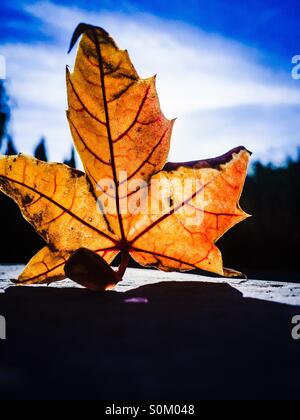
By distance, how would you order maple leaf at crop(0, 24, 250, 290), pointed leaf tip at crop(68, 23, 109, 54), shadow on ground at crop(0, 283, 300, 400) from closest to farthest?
shadow on ground at crop(0, 283, 300, 400) < pointed leaf tip at crop(68, 23, 109, 54) < maple leaf at crop(0, 24, 250, 290)

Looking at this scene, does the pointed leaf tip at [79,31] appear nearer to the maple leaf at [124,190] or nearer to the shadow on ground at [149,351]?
the maple leaf at [124,190]

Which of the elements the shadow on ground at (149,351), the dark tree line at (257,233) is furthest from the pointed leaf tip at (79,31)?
the dark tree line at (257,233)

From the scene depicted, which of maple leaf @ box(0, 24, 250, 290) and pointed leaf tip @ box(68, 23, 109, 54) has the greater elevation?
pointed leaf tip @ box(68, 23, 109, 54)

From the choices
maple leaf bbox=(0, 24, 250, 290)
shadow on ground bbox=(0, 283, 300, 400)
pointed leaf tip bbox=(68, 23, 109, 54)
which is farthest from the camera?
maple leaf bbox=(0, 24, 250, 290)

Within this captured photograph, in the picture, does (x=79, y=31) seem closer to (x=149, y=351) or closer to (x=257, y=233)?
(x=149, y=351)

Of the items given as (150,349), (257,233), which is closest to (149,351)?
(150,349)

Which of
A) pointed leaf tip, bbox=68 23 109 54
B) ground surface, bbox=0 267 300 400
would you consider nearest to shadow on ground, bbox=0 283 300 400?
ground surface, bbox=0 267 300 400

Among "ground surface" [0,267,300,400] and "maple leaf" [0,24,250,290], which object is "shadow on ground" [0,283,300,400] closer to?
"ground surface" [0,267,300,400]
